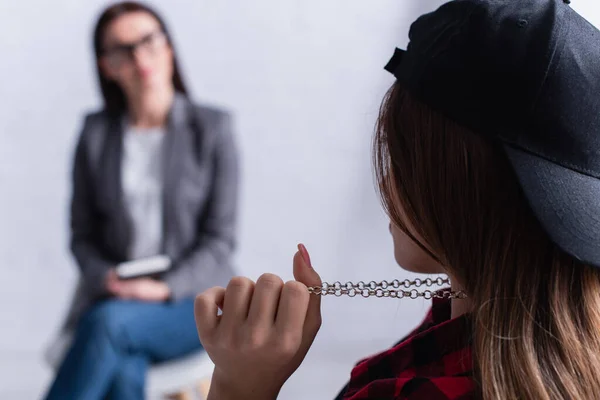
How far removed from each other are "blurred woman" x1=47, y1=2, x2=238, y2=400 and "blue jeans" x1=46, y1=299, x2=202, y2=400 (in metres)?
0.06

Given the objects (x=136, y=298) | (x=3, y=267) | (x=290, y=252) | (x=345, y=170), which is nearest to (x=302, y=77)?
(x=345, y=170)

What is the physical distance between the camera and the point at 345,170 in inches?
93.7

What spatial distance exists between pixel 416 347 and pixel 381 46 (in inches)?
71.5

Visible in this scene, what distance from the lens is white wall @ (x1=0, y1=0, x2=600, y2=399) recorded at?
2145 millimetres

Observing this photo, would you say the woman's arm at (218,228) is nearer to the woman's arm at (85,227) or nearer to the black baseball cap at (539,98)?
the woman's arm at (85,227)

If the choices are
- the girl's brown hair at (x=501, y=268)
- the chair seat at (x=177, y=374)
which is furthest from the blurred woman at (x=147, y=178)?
the girl's brown hair at (x=501, y=268)

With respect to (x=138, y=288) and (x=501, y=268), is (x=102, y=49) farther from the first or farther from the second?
(x=501, y=268)

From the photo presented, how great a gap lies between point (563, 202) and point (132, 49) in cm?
152

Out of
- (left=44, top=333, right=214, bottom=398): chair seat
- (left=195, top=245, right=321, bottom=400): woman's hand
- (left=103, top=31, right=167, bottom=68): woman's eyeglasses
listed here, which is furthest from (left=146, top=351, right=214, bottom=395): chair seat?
(left=195, top=245, right=321, bottom=400): woman's hand

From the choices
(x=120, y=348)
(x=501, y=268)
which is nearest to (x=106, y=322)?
(x=120, y=348)

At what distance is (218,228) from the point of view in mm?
1847

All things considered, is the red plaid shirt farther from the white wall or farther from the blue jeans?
the white wall

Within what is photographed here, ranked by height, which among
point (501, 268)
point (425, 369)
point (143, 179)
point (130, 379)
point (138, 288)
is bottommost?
point (130, 379)

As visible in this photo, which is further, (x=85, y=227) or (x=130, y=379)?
(x=85, y=227)
